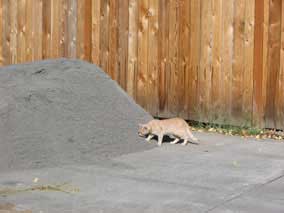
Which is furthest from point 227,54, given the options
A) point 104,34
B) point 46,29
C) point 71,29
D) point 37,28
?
point 37,28

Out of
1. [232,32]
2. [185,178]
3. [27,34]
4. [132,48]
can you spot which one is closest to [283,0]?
[232,32]

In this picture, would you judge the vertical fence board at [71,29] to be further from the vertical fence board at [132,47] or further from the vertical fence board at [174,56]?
the vertical fence board at [174,56]

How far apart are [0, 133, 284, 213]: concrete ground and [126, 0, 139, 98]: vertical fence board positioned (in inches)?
99.1

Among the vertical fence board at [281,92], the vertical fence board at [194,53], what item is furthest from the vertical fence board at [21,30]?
the vertical fence board at [281,92]

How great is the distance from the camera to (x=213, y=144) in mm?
9461

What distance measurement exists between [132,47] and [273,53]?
2583 millimetres

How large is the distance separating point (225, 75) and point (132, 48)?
6.10ft

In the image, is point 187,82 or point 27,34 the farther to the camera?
point 27,34

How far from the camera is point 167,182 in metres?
7.14

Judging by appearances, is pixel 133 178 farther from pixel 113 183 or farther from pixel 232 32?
pixel 232 32

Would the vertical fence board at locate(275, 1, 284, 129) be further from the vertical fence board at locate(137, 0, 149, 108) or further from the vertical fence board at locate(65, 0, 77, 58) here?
the vertical fence board at locate(65, 0, 77, 58)

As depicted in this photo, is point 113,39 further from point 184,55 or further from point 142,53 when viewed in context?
point 184,55

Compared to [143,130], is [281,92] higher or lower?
higher

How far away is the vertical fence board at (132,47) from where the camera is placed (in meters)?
11.4
